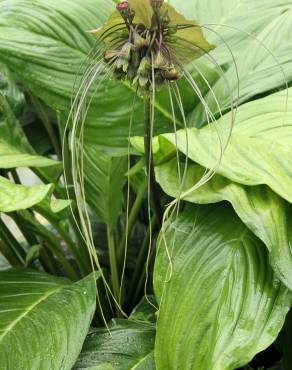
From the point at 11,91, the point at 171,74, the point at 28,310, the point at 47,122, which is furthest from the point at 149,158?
the point at 47,122

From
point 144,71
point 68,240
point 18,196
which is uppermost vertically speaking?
point 144,71

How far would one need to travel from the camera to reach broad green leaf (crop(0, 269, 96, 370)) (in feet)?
1.80

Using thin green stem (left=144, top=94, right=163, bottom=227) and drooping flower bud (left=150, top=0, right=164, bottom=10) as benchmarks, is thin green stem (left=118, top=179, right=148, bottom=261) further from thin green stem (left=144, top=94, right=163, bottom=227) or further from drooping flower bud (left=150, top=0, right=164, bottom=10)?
drooping flower bud (left=150, top=0, right=164, bottom=10)

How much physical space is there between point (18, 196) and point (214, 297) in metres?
0.21

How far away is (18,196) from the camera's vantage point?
57 cm

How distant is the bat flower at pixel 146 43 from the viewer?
492 mm

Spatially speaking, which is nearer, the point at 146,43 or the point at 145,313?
the point at 146,43

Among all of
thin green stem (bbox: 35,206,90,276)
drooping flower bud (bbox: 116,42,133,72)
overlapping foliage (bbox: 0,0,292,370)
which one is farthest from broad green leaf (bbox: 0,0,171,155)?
drooping flower bud (bbox: 116,42,133,72)

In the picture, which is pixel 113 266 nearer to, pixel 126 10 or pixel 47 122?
pixel 47 122

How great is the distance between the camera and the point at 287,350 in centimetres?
74

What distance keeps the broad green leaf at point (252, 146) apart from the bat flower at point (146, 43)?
7 centimetres

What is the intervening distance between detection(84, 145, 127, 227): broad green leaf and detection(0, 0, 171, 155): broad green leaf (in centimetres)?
10

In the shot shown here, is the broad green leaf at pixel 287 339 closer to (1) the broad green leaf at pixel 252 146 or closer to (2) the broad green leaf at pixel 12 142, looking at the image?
(1) the broad green leaf at pixel 252 146

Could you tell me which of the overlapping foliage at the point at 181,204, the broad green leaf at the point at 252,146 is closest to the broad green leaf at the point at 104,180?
the overlapping foliage at the point at 181,204
